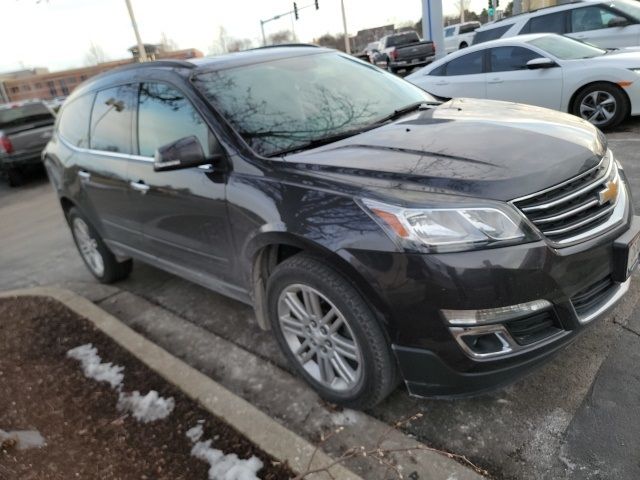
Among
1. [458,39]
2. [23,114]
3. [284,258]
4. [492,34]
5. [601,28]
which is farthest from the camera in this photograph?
[458,39]

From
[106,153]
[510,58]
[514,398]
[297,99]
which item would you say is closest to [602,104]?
[510,58]

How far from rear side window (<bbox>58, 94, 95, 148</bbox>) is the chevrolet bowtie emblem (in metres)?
3.72

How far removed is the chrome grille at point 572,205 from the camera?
2.08m

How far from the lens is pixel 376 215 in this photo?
6.92ft

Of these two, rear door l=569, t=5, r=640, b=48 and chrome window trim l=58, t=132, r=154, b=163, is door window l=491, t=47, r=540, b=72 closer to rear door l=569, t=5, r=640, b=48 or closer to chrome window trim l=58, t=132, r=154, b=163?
rear door l=569, t=5, r=640, b=48

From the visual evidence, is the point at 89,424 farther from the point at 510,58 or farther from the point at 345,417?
the point at 510,58

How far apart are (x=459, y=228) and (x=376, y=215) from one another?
0.33 metres

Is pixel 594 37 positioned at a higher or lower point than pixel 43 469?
higher

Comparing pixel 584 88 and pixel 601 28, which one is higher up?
pixel 601 28

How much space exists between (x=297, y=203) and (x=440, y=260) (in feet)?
2.42

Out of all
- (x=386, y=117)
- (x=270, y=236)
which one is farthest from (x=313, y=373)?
(x=386, y=117)

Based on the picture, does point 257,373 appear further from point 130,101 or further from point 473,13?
point 473,13

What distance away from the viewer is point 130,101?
11.8ft

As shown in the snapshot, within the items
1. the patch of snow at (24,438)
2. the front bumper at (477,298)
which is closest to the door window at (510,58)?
the front bumper at (477,298)
